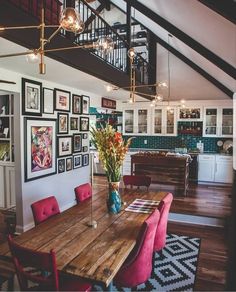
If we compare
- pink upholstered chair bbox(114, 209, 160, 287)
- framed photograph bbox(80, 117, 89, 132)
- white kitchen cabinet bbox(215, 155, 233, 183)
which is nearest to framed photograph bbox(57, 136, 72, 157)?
framed photograph bbox(80, 117, 89, 132)

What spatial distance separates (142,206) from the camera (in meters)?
3.16

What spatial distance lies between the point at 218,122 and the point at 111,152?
582 centimetres

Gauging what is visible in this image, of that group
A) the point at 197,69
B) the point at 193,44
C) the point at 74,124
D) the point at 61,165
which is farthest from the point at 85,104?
the point at 197,69

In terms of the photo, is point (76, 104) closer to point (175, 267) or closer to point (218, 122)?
point (175, 267)

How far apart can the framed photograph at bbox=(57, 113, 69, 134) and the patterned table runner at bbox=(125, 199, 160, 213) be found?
2386 mm

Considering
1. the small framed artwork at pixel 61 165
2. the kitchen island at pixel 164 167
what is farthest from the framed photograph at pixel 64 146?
the kitchen island at pixel 164 167

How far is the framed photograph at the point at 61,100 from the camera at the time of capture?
489 centimetres

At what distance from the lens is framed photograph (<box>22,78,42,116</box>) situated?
4.12m

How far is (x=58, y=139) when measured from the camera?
501 centimetres

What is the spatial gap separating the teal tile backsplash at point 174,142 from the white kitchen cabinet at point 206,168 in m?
0.65

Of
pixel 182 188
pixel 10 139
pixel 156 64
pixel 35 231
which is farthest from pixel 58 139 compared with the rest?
pixel 156 64

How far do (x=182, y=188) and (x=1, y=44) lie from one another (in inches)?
200

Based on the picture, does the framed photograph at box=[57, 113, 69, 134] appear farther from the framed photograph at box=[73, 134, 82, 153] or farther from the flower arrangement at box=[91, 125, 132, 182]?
the flower arrangement at box=[91, 125, 132, 182]

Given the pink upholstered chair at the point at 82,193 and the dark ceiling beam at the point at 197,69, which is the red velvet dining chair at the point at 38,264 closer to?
the pink upholstered chair at the point at 82,193
